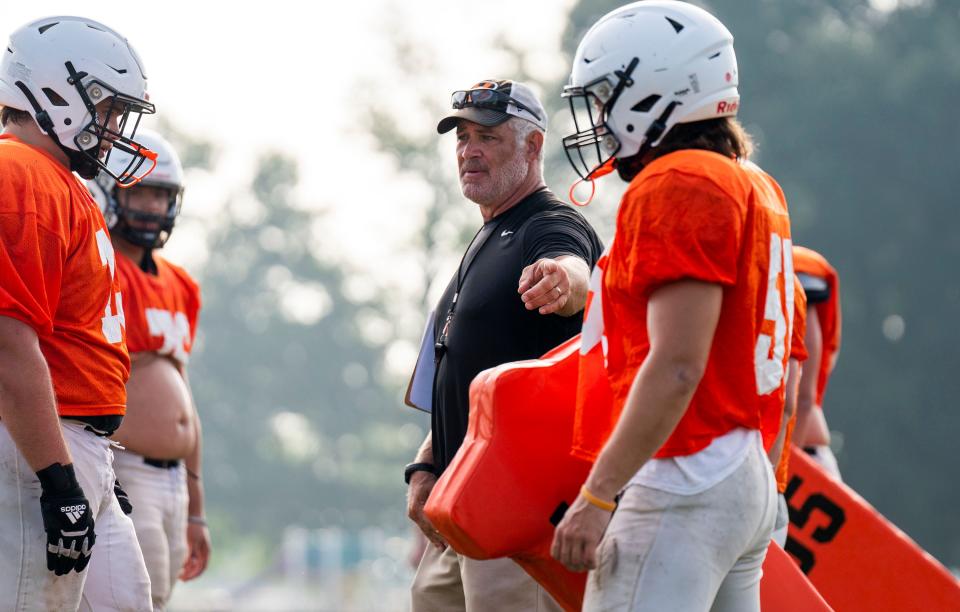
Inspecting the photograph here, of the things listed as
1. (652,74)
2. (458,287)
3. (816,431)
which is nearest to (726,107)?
(652,74)

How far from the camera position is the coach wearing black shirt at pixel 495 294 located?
4633 millimetres

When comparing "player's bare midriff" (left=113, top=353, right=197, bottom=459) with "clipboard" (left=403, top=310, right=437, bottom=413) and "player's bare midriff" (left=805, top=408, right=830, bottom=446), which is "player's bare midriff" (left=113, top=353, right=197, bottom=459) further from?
"player's bare midriff" (left=805, top=408, right=830, bottom=446)

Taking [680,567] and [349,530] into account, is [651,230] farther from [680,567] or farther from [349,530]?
[349,530]

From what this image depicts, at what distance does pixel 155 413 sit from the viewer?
6.12m

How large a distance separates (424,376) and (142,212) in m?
1.84

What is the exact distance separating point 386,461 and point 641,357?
4431 cm

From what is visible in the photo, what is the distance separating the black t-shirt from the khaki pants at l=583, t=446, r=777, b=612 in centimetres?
139

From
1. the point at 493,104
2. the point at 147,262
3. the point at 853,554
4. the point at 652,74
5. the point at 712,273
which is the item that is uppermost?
the point at 652,74

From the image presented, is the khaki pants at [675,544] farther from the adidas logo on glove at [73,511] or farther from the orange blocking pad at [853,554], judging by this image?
the orange blocking pad at [853,554]

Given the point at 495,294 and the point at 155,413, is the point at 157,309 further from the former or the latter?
the point at 495,294

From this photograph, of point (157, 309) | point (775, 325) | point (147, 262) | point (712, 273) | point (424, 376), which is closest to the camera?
point (712, 273)

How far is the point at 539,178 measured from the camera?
17.5 ft

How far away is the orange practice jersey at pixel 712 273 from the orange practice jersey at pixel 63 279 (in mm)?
1584

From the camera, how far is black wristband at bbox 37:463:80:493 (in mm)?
3891
